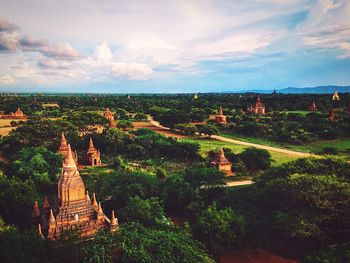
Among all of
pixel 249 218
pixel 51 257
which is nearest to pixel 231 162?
pixel 249 218

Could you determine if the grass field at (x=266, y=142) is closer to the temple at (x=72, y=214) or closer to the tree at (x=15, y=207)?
the temple at (x=72, y=214)

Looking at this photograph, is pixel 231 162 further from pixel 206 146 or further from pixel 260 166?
pixel 206 146

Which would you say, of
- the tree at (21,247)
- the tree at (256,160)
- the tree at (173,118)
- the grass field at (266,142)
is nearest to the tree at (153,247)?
the tree at (21,247)

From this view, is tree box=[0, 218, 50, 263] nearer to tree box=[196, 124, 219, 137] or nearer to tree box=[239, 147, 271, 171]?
tree box=[239, 147, 271, 171]

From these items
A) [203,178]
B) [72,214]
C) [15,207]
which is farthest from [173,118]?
[72,214]

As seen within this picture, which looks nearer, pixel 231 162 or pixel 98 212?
pixel 98 212

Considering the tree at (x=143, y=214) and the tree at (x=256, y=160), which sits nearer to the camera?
the tree at (x=143, y=214)
